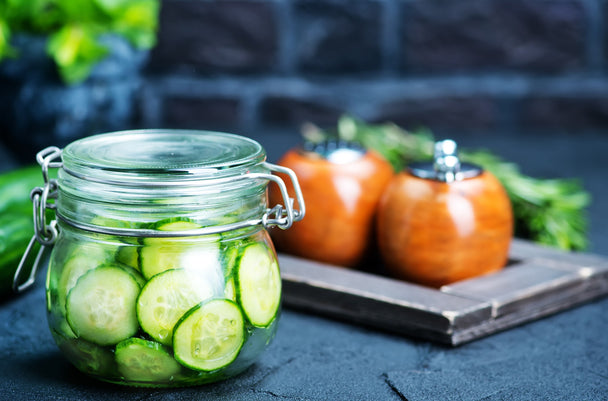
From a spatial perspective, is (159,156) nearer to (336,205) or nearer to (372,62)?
(336,205)

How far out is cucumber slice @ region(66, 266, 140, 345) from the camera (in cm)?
61

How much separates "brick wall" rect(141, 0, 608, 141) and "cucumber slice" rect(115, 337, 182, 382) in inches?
46.9

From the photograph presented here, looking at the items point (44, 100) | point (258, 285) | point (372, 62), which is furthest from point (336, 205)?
point (372, 62)

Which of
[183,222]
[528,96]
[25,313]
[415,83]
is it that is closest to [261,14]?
[415,83]

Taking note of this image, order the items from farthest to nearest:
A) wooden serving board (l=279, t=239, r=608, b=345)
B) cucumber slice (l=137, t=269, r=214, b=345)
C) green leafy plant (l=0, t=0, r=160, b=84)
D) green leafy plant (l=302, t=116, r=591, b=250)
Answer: green leafy plant (l=0, t=0, r=160, b=84) → green leafy plant (l=302, t=116, r=591, b=250) → wooden serving board (l=279, t=239, r=608, b=345) → cucumber slice (l=137, t=269, r=214, b=345)

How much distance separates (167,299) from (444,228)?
0.32 metres

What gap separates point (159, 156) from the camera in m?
0.66

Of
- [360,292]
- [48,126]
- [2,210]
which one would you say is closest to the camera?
[360,292]

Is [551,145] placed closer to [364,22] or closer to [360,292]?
[364,22]

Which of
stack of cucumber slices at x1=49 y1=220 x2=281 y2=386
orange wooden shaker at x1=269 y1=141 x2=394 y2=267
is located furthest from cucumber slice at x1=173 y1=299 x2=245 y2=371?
orange wooden shaker at x1=269 y1=141 x2=394 y2=267

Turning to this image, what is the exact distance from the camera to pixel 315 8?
1.81 metres

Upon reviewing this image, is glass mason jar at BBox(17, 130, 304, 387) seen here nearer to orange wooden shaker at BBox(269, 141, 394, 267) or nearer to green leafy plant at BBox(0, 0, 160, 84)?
orange wooden shaker at BBox(269, 141, 394, 267)

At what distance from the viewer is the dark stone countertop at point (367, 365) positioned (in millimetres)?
663

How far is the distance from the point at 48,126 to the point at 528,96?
3.57 feet
